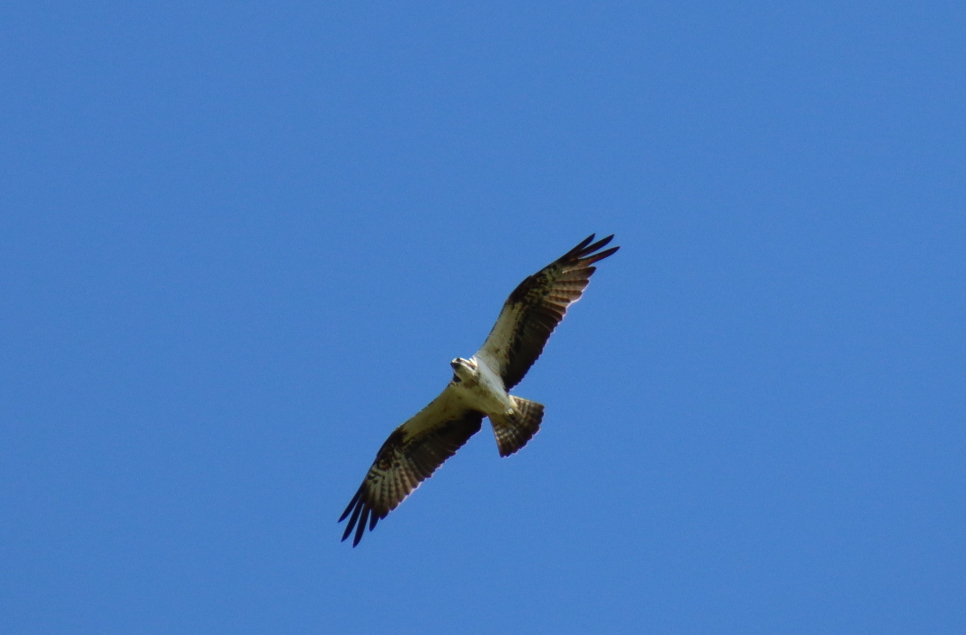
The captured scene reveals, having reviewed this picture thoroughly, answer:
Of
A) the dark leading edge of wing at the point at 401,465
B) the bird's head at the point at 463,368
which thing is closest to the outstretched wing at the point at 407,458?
the dark leading edge of wing at the point at 401,465

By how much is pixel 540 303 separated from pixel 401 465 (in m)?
2.81

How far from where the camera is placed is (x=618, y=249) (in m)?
12.9

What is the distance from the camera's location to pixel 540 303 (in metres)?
12.8

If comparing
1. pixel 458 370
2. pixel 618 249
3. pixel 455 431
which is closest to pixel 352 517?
pixel 455 431

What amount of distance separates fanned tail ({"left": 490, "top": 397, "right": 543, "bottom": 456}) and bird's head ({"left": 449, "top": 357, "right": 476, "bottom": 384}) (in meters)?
0.71

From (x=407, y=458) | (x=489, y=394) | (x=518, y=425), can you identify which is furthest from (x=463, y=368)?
(x=407, y=458)

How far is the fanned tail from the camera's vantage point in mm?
13008

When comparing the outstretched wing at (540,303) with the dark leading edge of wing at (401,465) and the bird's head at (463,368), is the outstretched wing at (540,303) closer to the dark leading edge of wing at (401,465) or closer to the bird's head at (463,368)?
the bird's head at (463,368)

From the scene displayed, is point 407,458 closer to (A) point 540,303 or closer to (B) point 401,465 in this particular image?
(B) point 401,465

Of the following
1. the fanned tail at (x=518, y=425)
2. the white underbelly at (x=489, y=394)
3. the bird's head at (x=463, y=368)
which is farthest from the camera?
the fanned tail at (x=518, y=425)

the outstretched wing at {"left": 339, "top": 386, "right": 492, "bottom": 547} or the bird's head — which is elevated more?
the bird's head

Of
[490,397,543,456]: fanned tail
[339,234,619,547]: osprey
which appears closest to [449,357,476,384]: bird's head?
[339,234,619,547]: osprey

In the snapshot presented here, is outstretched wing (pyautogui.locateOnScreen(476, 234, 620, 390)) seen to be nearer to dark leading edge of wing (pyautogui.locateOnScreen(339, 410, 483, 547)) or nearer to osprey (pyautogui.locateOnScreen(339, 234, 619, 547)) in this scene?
osprey (pyautogui.locateOnScreen(339, 234, 619, 547))

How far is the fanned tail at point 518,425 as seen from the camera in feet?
42.7
